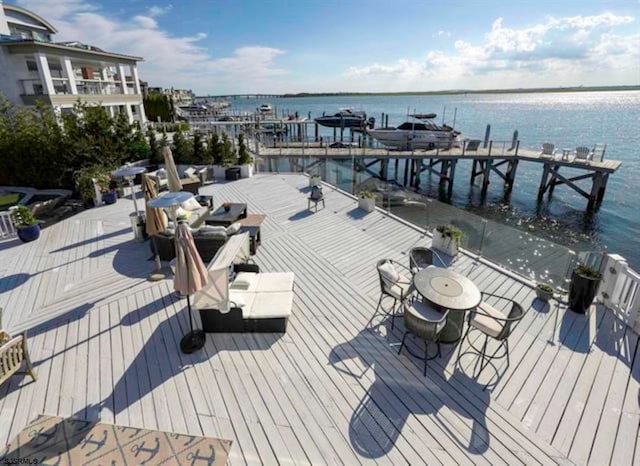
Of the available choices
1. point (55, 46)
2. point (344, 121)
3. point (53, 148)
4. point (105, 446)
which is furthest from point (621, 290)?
point (344, 121)

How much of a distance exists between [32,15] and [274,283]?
3352cm

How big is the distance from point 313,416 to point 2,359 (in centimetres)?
351

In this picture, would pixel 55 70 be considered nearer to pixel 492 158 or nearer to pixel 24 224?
pixel 24 224

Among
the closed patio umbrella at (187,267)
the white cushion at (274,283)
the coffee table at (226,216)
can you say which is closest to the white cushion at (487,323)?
the white cushion at (274,283)

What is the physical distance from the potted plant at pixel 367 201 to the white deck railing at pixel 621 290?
18.7ft

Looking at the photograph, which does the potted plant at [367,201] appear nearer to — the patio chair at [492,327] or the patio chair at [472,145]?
the patio chair at [492,327]

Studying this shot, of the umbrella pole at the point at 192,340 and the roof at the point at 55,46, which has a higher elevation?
the roof at the point at 55,46

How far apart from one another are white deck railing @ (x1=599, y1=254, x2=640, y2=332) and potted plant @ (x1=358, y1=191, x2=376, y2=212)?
571cm

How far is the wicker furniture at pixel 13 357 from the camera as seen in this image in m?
3.63

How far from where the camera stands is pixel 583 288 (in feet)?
16.8

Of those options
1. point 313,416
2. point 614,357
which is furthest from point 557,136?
point 313,416

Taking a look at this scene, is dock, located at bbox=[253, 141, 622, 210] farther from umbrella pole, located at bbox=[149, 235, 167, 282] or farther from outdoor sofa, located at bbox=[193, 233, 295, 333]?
outdoor sofa, located at bbox=[193, 233, 295, 333]

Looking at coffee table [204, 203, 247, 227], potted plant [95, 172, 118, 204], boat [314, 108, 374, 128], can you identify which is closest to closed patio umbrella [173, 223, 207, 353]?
coffee table [204, 203, 247, 227]

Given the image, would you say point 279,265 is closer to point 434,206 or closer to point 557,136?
point 434,206
